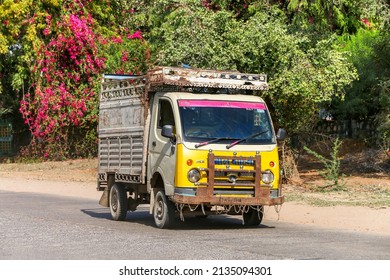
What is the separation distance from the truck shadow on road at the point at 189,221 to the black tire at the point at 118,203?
0.68 ft

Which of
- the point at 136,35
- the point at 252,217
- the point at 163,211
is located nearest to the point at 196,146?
the point at 163,211

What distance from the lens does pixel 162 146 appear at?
54.4 feet

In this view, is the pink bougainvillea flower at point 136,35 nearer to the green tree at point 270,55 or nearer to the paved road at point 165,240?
the green tree at point 270,55

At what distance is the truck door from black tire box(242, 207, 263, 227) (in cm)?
165

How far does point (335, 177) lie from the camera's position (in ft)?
78.8

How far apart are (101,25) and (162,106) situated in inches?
882

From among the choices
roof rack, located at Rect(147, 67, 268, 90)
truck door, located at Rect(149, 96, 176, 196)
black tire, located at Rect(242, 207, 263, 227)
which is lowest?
black tire, located at Rect(242, 207, 263, 227)

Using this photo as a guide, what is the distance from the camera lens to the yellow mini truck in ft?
52.5

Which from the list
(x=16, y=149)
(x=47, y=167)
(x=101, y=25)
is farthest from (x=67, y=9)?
(x=16, y=149)

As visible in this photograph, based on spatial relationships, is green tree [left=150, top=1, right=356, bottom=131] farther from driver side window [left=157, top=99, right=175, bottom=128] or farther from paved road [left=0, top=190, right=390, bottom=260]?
driver side window [left=157, top=99, right=175, bottom=128]

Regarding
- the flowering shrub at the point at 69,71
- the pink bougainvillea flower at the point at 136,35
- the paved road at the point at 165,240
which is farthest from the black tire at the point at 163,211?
the pink bougainvillea flower at the point at 136,35

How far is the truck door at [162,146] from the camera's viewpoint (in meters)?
16.2

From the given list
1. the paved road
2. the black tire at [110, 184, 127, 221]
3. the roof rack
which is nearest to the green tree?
the paved road

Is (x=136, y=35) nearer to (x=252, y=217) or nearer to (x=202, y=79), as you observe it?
(x=202, y=79)
